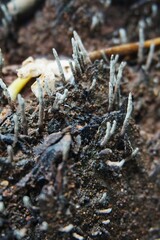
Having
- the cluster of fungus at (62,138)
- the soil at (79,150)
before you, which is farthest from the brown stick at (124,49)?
the cluster of fungus at (62,138)

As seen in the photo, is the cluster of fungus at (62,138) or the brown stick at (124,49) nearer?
the cluster of fungus at (62,138)

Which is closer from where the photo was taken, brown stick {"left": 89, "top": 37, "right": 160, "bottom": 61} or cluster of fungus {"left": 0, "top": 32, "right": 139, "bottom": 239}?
cluster of fungus {"left": 0, "top": 32, "right": 139, "bottom": 239}

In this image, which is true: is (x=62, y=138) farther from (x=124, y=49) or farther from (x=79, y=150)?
(x=124, y=49)

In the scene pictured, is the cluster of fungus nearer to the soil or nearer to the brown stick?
the soil

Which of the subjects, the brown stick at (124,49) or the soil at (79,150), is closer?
the soil at (79,150)

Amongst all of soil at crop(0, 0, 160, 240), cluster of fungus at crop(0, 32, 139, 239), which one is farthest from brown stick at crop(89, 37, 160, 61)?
cluster of fungus at crop(0, 32, 139, 239)

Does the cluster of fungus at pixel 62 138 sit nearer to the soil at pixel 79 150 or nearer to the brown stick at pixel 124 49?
the soil at pixel 79 150
